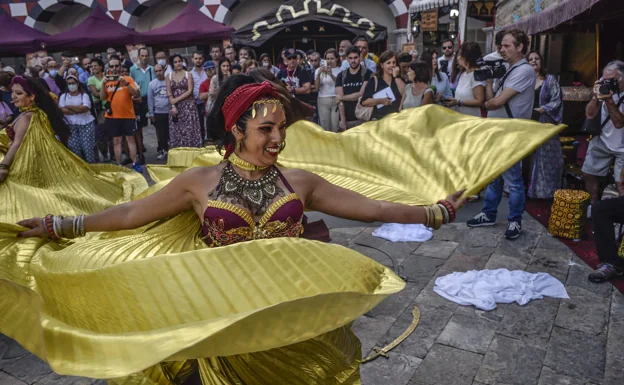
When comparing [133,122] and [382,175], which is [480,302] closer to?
[382,175]

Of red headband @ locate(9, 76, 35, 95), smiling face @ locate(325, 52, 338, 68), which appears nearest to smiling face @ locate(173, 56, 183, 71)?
smiling face @ locate(325, 52, 338, 68)

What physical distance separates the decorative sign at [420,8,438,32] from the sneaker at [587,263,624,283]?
1095 centimetres

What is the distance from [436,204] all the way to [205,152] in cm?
141

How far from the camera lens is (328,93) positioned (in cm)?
823

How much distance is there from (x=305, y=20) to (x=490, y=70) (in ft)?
32.6

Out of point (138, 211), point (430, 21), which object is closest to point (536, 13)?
point (430, 21)

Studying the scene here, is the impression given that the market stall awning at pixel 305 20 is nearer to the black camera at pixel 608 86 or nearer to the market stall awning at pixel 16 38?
the market stall awning at pixel 16 38

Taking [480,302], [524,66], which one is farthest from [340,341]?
[524,66]

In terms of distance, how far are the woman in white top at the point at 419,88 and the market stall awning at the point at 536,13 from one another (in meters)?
1.69

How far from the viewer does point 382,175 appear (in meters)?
2.53

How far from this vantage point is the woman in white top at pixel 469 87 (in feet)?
17.2

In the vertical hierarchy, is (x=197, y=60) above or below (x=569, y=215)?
above

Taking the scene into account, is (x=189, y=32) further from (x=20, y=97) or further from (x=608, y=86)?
(x=608, y=86)

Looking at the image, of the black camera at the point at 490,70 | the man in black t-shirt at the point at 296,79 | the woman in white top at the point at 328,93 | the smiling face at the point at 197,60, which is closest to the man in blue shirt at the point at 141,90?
the smiling face at the point at 197,60
